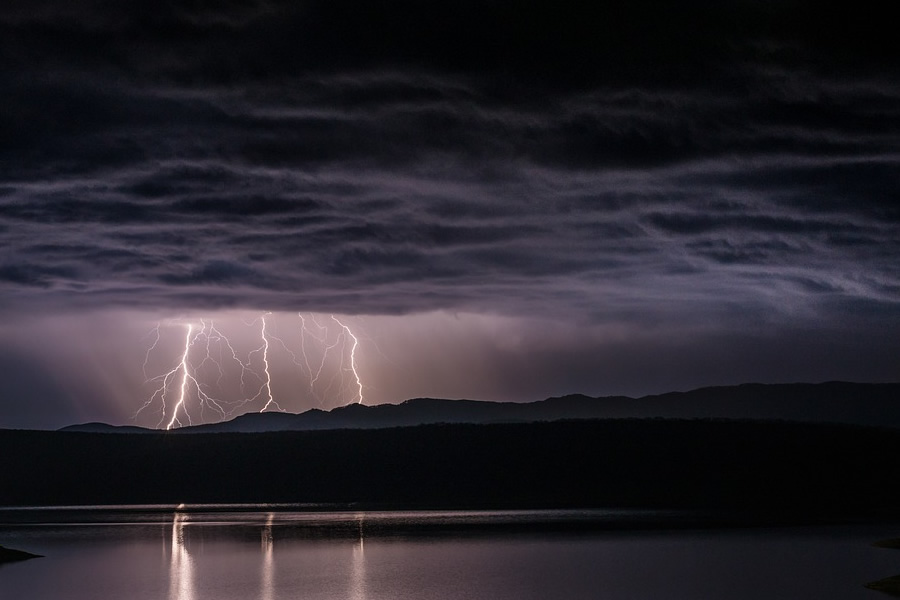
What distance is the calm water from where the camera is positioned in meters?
36.5

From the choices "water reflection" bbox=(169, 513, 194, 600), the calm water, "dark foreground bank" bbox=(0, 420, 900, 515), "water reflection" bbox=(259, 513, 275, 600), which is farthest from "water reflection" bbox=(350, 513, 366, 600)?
"dark foreground bank" bbox=(0, 420, 900, 515)

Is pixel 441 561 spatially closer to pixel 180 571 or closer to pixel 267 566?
pixel 267 566

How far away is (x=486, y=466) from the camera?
3962 inches

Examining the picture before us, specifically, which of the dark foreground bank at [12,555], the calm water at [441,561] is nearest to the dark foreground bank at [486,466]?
the calm water at [441,561]

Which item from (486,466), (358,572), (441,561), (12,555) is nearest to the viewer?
(358,572)

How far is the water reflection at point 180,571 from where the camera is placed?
3688 cm

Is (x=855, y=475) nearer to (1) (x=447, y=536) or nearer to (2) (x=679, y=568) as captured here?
(1) (x=447, y=536)

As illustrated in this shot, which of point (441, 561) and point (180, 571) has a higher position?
point (441, 561)

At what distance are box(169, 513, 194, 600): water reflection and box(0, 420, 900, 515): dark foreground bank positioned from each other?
36.5 m

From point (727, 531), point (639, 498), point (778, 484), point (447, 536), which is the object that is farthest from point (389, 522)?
point (778, 484)

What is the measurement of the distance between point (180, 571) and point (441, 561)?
9205 millimetres

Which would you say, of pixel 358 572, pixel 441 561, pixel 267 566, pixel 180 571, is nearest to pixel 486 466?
pixel 441 561

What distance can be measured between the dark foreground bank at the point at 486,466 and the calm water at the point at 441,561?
24221 mm

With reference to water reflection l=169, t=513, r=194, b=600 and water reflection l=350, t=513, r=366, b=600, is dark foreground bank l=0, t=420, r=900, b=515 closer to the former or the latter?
water reflection l=350, t=513, r=366, b=600
